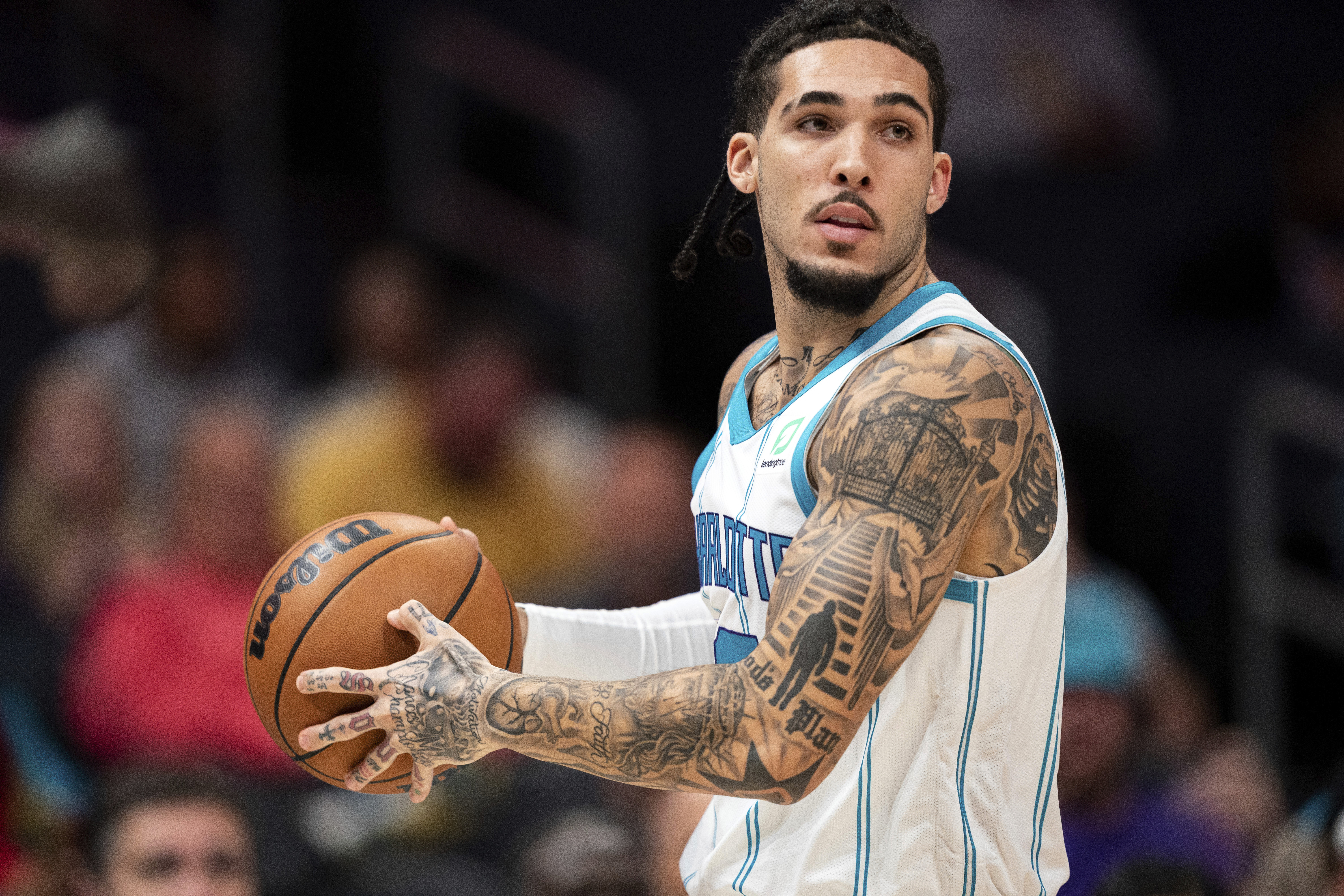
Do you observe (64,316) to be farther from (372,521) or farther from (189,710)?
(372,521)

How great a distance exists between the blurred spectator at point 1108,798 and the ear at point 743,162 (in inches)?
111

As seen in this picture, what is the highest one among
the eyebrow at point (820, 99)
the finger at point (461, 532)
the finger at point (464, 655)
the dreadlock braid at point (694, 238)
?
the eyebrow at point (820, 99)

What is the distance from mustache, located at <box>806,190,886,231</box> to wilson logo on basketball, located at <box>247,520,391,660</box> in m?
1.11

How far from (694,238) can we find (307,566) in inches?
45.7

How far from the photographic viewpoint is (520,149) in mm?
8555

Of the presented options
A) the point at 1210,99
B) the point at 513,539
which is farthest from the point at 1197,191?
the point at 513,539

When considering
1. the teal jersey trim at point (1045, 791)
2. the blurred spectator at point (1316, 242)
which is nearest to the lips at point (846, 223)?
the teal jersey trim at point (1045, 791)

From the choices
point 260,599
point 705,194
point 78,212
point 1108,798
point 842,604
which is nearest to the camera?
point 842,604

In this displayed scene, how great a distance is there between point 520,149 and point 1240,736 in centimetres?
486

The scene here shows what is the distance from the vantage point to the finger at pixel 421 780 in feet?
8.98

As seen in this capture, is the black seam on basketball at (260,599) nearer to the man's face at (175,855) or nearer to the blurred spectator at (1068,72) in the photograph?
the man's face at (175,855)

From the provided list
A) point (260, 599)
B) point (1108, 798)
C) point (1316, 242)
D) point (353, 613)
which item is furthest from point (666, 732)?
point (1316, 242)

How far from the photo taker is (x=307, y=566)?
10.1ft

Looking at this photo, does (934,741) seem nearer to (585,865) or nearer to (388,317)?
(585,865)
